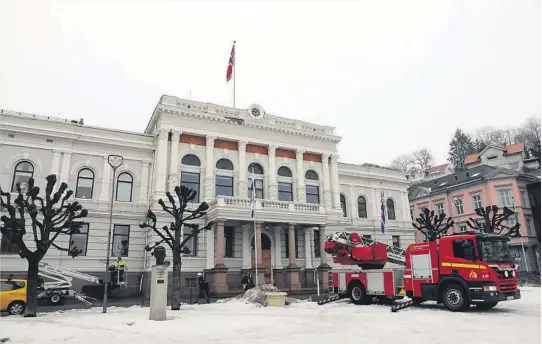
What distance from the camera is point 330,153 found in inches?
1358

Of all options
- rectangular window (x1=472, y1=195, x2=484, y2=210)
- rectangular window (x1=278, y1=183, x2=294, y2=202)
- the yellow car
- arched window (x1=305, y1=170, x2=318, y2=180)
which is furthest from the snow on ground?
rectangular window (x1=472, y1=195, x2=484, y2=210)

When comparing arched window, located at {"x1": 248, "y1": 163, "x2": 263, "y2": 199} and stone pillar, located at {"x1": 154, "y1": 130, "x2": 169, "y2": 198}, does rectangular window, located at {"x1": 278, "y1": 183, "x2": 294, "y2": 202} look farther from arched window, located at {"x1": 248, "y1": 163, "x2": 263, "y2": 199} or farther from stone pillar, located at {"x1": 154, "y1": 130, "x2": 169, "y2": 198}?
stone pillar, located at {"x1": 154, "y1": 130, "x2": 169, "y2": 198}

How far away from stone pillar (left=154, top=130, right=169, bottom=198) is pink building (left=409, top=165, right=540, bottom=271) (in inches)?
1544

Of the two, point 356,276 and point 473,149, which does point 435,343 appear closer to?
point 356,276

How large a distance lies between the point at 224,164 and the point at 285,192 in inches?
238

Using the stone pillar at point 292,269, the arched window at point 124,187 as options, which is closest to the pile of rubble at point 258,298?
the stone pillar at point 292,269

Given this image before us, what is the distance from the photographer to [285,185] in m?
32.3

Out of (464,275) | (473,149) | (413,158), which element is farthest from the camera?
(413,158)

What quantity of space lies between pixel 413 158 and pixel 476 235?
72.3m

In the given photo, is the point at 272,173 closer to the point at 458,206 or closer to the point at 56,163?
the point at 56,163

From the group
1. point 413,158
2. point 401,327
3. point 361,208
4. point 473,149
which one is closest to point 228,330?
point 401,327

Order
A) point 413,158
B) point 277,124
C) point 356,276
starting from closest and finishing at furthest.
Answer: point 356,276 → point 277,124 → point 413,158

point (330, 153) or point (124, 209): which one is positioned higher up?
point (330, 153)

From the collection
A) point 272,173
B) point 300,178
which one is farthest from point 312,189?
point 272,173
